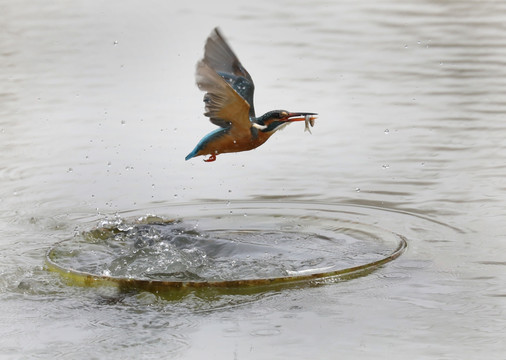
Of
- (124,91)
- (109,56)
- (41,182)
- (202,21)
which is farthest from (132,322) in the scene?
(202,21)

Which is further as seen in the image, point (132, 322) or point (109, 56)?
point (109, 56)

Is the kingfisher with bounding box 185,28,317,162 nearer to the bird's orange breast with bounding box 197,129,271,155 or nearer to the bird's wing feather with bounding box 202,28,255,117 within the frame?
the bird's orange breast with bounding box 197,129,271,155

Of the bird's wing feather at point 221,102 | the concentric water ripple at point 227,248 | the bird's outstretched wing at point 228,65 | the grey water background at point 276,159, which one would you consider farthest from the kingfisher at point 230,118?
the grey water background at point 276,159

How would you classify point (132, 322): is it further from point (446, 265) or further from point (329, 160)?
point (329, 160)

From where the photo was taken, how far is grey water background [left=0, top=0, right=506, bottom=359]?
3.85 metres

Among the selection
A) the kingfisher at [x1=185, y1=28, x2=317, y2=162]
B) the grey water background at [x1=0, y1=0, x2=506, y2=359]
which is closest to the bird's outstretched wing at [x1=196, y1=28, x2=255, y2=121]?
the kingfisher at [x1=185, y1=28, x2=317, y2=162]

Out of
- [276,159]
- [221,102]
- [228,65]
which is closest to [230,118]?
[221,102]

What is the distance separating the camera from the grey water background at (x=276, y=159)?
385 cm

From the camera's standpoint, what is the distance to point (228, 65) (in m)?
5.09

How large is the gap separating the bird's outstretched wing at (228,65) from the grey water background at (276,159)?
38.6 inches

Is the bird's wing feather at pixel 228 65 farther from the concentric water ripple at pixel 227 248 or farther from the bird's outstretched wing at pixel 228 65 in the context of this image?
the concentric water ripple at pixel 227 248

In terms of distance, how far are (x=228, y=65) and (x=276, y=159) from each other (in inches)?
61.1

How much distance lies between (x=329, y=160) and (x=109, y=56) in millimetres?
3324

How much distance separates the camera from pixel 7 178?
6305 mm
